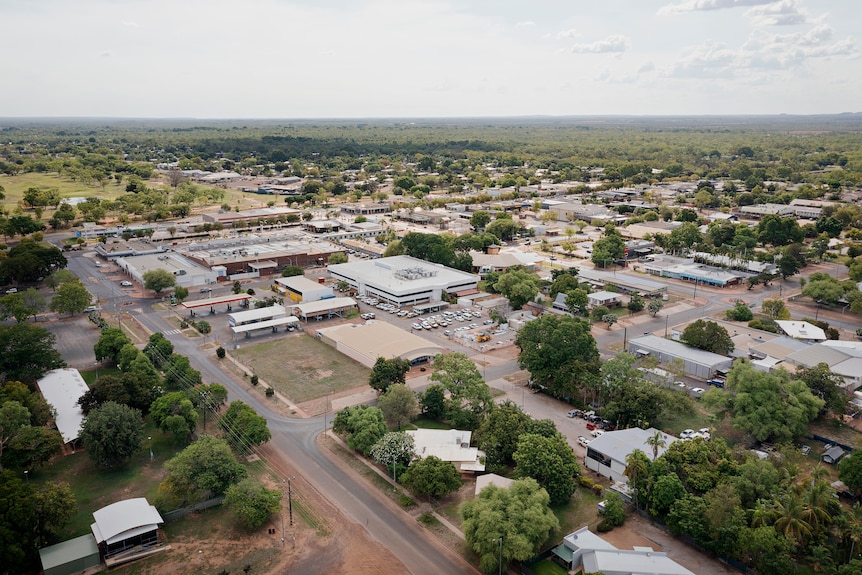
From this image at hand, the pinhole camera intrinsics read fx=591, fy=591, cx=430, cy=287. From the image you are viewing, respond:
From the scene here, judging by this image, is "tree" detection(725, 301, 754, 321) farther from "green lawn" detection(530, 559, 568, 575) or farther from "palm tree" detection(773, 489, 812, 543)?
"green lawn" detection(530, 559, 568, 575)

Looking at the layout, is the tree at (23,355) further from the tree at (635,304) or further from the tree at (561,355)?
the tree at (635,304)

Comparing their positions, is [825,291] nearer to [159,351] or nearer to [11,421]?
[159,351]

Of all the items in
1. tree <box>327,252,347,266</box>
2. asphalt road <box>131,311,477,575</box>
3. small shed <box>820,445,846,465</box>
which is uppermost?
tree <box>327,252,347,266</box>

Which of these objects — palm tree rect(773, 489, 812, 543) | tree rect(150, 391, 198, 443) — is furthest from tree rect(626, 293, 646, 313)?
tree rect(150, 391, 198, 443)

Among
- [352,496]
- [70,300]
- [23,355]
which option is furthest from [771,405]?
[70,300]

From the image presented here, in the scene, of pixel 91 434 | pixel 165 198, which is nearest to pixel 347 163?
pixel 165 198

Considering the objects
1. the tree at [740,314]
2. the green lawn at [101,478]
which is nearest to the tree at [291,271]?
the green lawn at [101,478]
